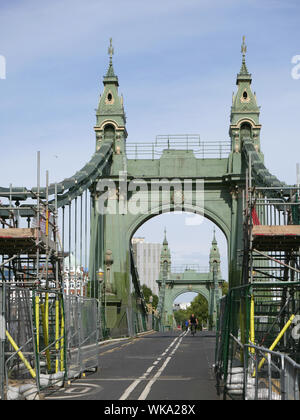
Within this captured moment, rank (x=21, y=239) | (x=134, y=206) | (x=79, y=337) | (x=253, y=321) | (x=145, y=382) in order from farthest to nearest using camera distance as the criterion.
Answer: (x=134, y=206) < (x=21, y=239) < (x=79, y=337) < (x=145, y=382) < (x=253, y=321)

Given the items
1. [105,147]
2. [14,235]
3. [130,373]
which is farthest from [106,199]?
[130,373]

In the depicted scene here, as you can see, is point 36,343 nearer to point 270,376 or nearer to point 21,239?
point 270,376

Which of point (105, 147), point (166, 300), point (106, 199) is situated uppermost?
point (105, 147)

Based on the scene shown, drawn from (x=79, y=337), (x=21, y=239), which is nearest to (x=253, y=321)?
(x=79, y=337)

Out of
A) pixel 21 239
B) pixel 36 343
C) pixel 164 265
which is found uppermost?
pixel 164 265

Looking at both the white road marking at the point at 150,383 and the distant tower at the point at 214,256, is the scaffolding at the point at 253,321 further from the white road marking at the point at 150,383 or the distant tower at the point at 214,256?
the distant tower at the point at 214,256

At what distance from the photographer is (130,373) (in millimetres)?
16797

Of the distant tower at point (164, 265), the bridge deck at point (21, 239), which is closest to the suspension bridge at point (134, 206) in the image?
the bridge deck at point (21, 239)

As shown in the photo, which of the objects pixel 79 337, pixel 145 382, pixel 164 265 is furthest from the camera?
pixel 164 265

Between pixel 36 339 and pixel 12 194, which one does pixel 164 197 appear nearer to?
pixel 12 194

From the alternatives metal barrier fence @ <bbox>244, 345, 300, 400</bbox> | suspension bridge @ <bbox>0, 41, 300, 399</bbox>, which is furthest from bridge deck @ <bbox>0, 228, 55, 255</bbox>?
metal barrier fence @ <bbox>244, 345, 300, 400</bbox>

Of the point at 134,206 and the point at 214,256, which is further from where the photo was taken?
the point at 214,256

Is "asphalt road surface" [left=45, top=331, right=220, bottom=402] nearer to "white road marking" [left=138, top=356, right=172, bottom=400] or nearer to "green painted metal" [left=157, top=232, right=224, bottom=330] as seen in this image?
"white road marking" [left=138, top=356, right=172, bottom=400]

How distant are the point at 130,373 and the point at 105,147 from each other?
30.2m
